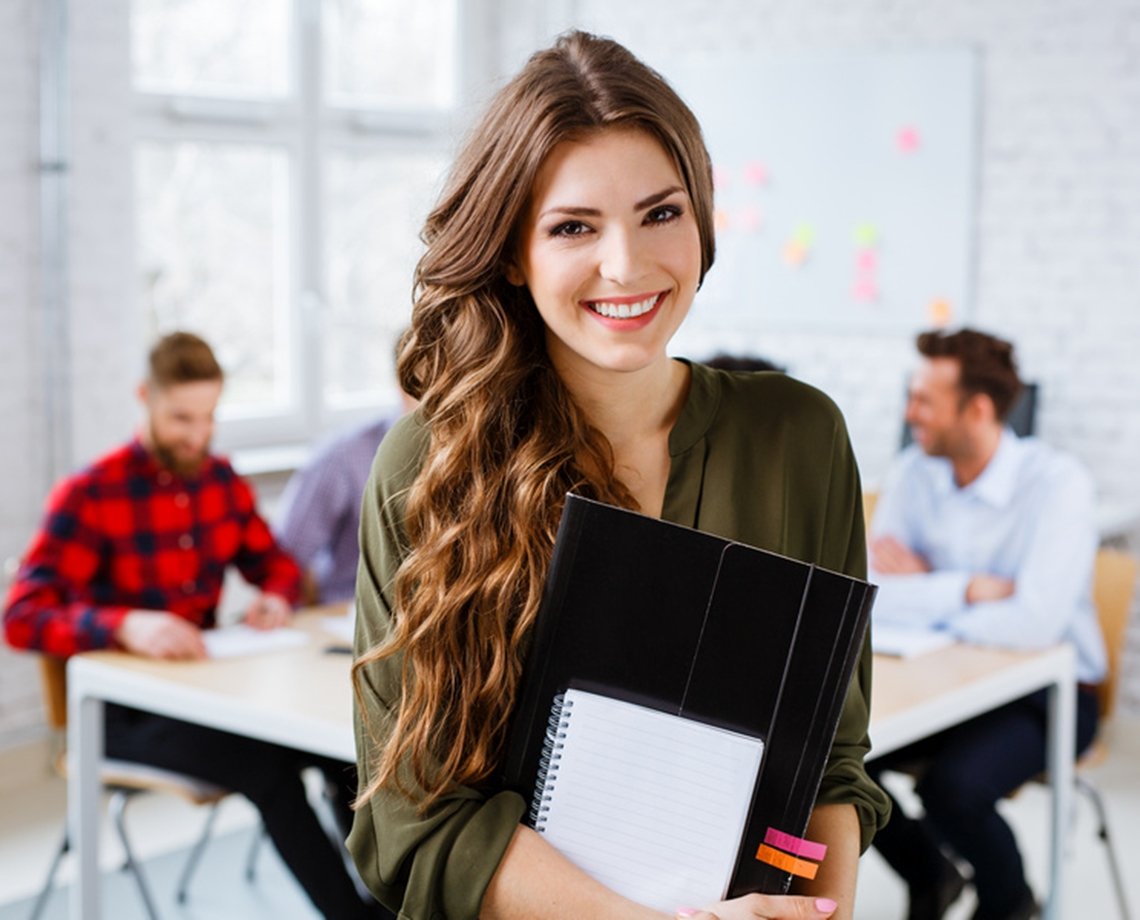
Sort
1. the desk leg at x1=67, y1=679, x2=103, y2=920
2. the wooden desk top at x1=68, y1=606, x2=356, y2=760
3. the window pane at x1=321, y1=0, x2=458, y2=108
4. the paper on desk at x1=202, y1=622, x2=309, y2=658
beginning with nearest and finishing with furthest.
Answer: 1. the wooden desk top at x1=68, y1=606, x2=356, y2=760
2. the desk leg at x1=67, y1=679, x2=103, y2=920
3. the paper on desk at x1=202, y1=622, x2=309, y2=658
4. the window pane at x1=321, y1=0, x2=458, y2=108

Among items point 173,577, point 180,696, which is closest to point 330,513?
point 173,577

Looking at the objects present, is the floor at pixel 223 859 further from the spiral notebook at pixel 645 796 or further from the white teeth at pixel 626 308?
the white teeth at pixel 626 308

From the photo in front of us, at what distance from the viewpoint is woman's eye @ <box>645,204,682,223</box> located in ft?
4.30

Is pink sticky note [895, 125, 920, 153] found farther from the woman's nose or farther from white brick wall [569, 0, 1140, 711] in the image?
the woman's nose

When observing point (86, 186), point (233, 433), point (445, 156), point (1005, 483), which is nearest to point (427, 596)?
point (445, 156)

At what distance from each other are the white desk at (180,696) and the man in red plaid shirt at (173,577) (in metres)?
0.09

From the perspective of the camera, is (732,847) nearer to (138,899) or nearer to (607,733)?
(607,733)

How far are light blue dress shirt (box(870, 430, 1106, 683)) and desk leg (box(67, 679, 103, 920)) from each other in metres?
1.57

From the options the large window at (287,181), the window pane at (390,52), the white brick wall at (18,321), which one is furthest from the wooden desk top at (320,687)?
the window pane at (390,52)

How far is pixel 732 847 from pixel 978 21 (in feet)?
14.6

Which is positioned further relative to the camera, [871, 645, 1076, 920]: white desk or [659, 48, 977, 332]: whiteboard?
[659, 48, 977, 332]: whiteboard

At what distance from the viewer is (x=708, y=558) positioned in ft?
4.17

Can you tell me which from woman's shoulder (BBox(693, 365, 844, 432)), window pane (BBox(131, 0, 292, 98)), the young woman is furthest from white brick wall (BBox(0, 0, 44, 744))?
woman's shoulder (BBox(693, 365, 844, 432))

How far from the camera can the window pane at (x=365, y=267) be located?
5504mm
